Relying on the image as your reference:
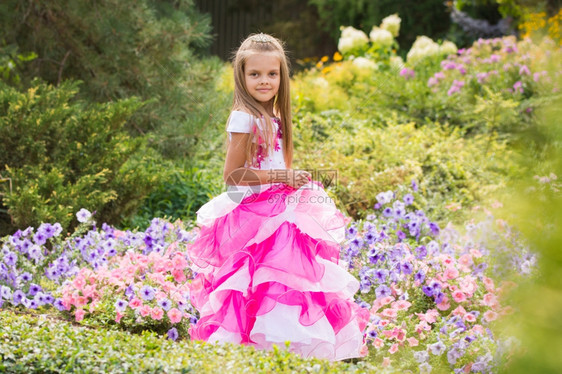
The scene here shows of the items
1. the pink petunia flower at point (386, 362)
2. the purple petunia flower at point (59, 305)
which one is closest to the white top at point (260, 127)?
the pink petunia flower at point (386, 362)

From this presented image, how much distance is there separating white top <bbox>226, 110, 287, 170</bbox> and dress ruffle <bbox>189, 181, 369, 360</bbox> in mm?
110

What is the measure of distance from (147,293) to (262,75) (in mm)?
1163

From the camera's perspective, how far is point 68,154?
455cm

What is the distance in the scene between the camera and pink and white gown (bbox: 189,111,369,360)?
242 cm

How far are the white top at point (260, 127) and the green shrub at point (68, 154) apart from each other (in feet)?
6.52

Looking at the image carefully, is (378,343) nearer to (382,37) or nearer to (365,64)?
(365,64)

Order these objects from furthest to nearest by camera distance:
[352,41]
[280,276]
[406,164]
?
1. [352,41]
2. [406,164]
3. [280,276]

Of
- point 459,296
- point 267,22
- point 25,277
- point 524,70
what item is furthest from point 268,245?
point 267,22

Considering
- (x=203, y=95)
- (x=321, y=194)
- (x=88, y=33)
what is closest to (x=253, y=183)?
(x=321, y=194)

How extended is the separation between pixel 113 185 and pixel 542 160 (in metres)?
3.85

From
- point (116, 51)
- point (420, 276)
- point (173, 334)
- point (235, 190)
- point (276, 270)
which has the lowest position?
point (173, 334)

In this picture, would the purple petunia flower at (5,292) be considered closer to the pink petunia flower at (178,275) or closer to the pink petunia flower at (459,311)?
the pink petunia flower at (178,275)

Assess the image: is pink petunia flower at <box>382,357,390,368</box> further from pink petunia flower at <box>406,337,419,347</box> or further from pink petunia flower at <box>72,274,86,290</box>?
pink petunia flower at <box>72,274,86,290</box>

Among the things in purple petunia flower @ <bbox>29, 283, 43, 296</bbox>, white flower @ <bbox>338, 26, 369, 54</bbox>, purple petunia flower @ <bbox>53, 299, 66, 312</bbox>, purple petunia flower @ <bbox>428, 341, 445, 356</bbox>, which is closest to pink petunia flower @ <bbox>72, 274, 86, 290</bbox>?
purple petunia flower @ <bbox>53, 299, 66, 312</bbox>
